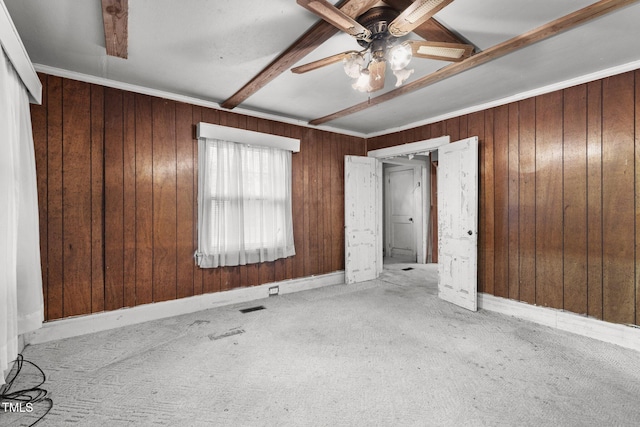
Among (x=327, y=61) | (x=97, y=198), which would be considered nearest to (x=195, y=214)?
(x=97, y=198)

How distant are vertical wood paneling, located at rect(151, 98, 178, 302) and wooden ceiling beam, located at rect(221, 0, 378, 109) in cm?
88

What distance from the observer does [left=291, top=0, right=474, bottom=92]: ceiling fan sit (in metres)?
1.59

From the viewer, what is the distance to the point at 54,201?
106 inches

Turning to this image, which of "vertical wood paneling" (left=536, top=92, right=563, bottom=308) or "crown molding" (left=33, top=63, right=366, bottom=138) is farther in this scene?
"vertical wood paneling" (left=536, top=92, right=563, bottom=308)

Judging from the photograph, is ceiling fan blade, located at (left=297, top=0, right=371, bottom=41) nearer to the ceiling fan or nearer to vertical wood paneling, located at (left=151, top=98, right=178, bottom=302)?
the ceiling fan

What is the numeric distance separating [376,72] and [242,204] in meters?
2.34

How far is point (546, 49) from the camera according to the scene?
2.37 m

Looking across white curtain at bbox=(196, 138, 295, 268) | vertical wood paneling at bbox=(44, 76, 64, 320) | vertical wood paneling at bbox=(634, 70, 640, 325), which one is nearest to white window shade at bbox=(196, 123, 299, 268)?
white curtain at bbox=(196, 138, 295, 268)

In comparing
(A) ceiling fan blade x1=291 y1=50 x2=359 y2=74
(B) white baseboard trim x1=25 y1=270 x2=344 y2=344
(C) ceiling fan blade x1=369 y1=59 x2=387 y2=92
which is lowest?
(B) white baseboard trim x1=25 y1=270 x2=344 y2=344

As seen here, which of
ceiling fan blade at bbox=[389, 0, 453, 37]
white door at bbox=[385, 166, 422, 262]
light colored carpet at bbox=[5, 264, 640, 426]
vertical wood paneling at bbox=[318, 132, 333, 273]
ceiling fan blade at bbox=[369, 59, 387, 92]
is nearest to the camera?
ceiling fan blade at bbox=[389, 0, 453, 37]

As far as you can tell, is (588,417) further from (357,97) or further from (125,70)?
(125,70)

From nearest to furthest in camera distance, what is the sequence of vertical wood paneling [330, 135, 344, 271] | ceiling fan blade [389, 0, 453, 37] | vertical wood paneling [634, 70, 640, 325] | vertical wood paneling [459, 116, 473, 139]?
ceiling fan blade [389, 0, 453, 37] < vertical wood paneling [634, 70, 640, 325] < vertical wood paneling [459, 116, 473, 139] < vertical wood paneling [330, 135, 344, 271]

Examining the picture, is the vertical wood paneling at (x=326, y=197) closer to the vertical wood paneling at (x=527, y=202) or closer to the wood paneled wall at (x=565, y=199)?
the wood paneled wall at (x=565, y=199)

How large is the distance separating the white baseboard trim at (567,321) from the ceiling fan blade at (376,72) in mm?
2927
